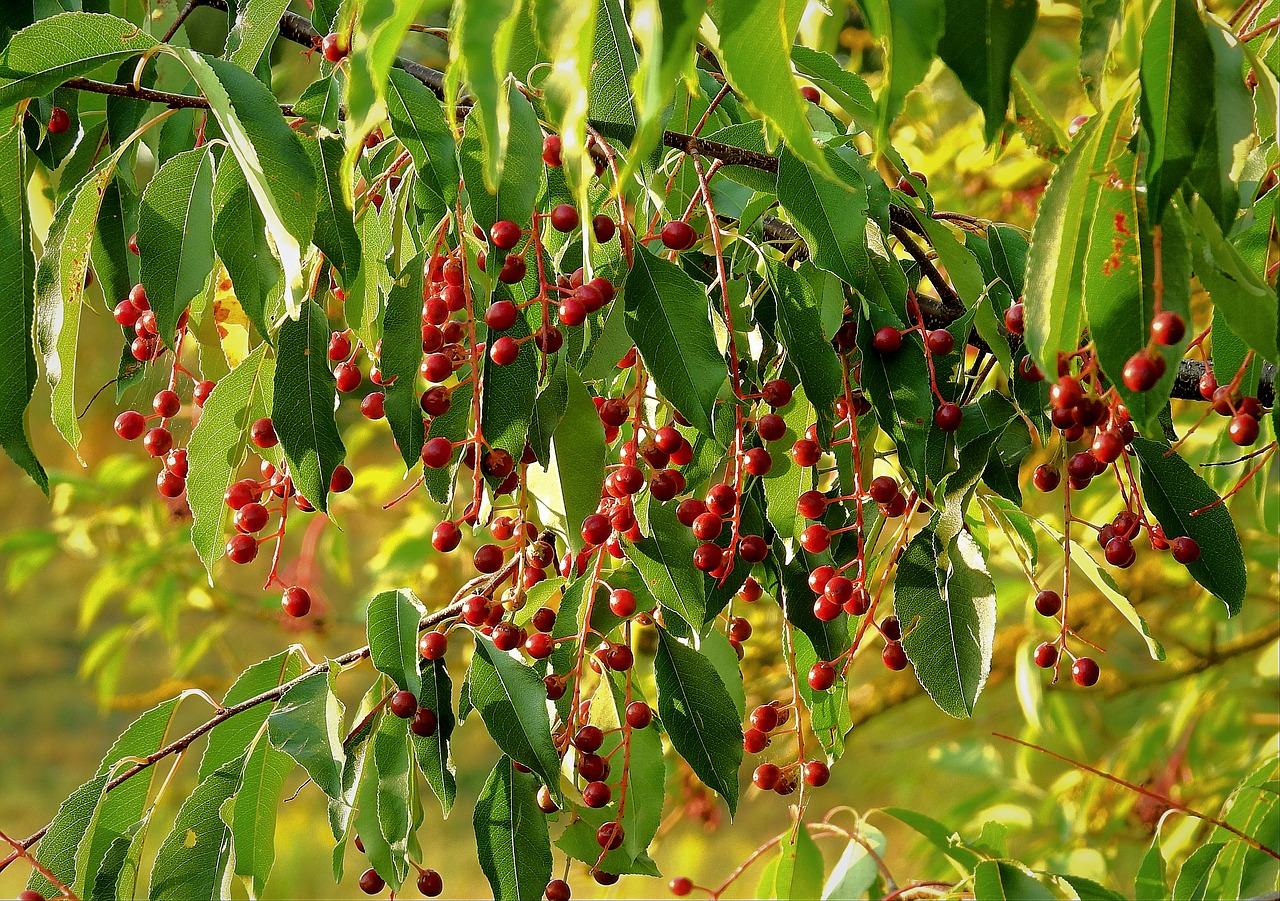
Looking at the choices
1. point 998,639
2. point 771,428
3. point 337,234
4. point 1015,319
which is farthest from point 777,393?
point 998,639

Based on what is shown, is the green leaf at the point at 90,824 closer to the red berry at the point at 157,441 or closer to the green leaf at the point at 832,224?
the red berry at the point at 157,441

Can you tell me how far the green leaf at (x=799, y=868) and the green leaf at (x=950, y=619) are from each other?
272mm

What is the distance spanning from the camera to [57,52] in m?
0.52

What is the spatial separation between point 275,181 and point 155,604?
1.50m

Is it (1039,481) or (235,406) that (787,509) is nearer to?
(1039,481)

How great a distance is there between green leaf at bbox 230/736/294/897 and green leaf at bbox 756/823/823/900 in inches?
13.6

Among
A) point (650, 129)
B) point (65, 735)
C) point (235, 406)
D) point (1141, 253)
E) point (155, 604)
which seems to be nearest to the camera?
point (650, 129)

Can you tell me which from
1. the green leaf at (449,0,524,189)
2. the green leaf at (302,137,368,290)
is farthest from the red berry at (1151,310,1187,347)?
the green leaf at (302,137,368,290)

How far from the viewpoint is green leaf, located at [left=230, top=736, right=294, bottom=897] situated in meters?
0.64

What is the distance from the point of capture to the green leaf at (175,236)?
0.56 m

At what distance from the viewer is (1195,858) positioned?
2.45 ft

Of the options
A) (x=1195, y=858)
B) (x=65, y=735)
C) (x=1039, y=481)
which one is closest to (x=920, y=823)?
(x=1195, y=858)

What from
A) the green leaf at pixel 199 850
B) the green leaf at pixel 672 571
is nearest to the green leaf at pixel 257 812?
the green leaf at pixel 199 850

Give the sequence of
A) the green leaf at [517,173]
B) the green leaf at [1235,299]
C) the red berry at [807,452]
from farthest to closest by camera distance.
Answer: the red berry at [807,452] < the green leaf at [517,173] < the green leaf at [1235,299]
